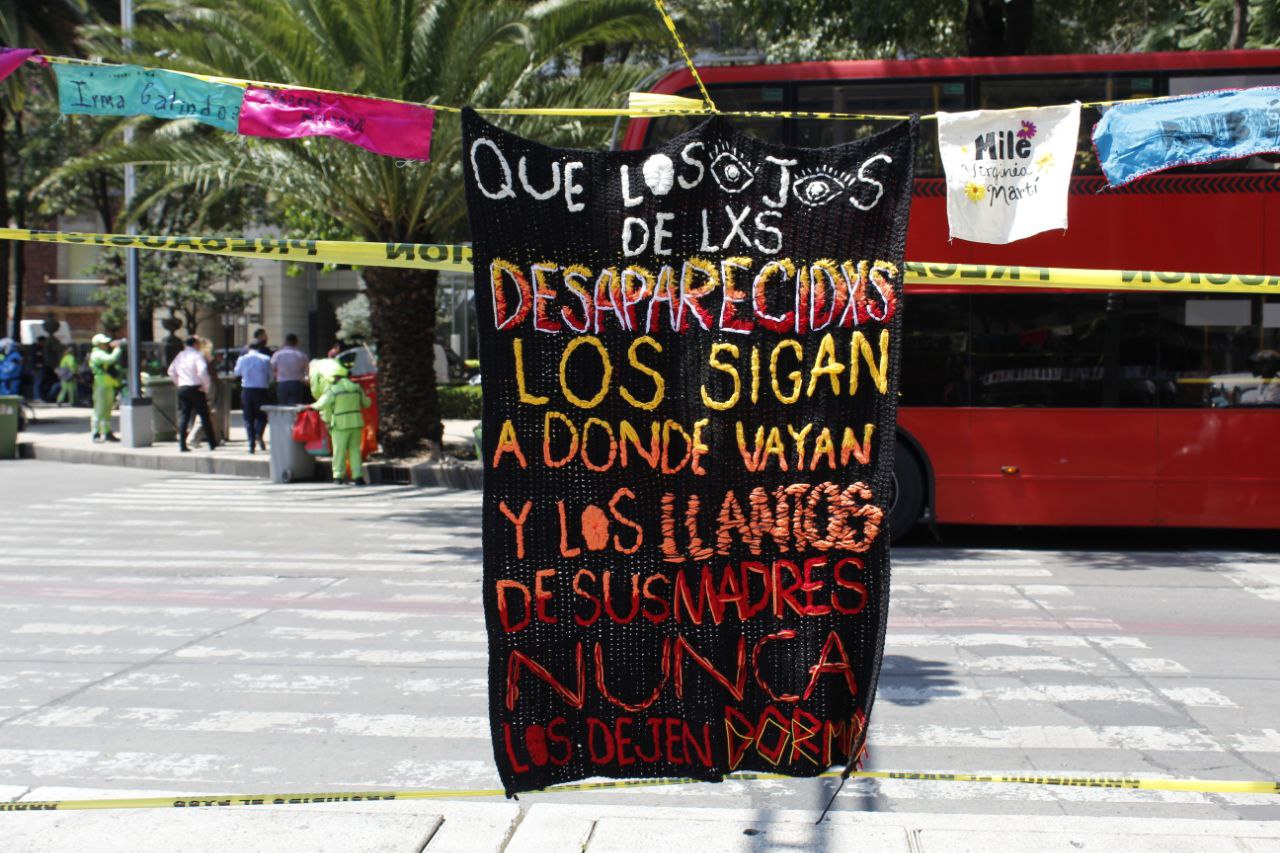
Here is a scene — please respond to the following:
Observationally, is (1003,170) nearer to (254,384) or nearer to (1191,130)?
(1191,130)

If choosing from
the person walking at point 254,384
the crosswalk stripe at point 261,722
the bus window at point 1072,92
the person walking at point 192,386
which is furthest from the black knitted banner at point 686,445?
the person walking at point 192,386

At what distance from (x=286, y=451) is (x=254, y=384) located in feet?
8.40

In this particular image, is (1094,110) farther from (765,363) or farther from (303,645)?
(765,363)

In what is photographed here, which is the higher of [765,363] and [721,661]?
[765,363]

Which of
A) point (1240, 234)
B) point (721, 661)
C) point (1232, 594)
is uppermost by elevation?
point (1240, 234)

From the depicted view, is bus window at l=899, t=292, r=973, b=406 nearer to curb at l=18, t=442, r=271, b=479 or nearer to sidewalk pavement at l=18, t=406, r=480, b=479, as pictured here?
sidewalk pavement at l=18, t=406, r=480, b=479

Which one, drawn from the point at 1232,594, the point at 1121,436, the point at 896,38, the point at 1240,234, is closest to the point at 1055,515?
the point at 1121,436

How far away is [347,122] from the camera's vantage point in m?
6.16

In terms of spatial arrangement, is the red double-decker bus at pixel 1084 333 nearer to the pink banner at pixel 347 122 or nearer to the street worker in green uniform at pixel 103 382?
the pink banner at pixel 347 122

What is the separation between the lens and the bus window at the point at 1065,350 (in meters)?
10.9

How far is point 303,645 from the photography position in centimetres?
741

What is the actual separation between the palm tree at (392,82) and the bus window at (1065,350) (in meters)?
6.12

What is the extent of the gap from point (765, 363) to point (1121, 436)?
838 cm

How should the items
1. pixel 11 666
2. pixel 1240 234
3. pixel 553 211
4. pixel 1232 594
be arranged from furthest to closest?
1. pixel 1240 234
2. pixel 1232 594
3. pixel 11 666
4. pixel 553 211
